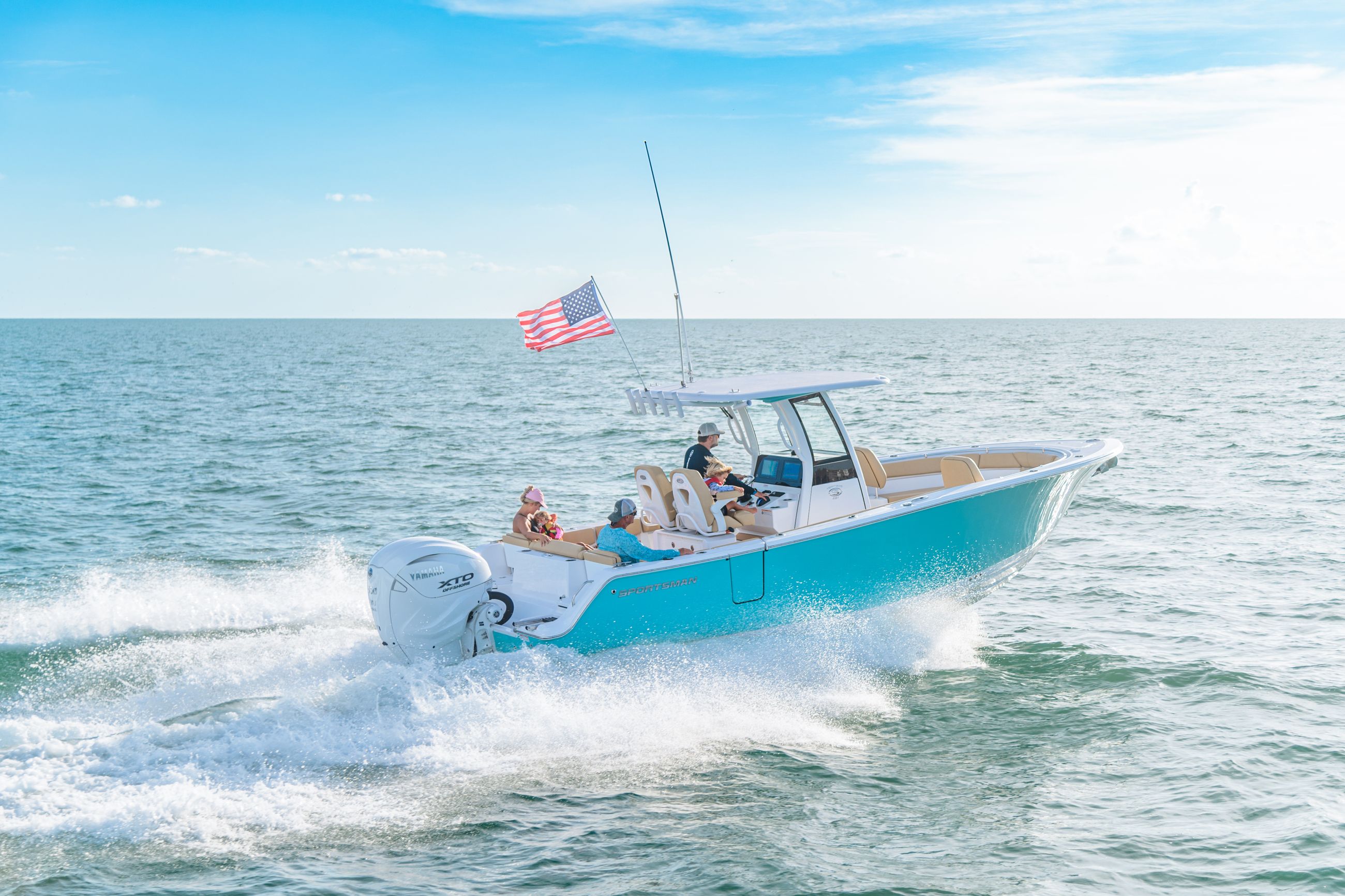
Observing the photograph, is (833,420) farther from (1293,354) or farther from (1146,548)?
(1293,354)

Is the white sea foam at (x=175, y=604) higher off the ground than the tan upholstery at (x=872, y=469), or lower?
lower

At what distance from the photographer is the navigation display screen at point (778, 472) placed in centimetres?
970

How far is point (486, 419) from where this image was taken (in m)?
34.5

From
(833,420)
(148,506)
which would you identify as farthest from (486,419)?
(833,420)

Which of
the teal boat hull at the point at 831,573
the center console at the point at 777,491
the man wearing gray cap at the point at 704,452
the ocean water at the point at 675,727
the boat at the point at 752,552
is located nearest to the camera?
the ocean water at the point at 675,727

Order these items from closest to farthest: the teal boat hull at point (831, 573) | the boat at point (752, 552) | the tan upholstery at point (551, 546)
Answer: the boat at point (752, 552), the teal boat hull at point (831, 573), the tan upholstery at point (551, 546)

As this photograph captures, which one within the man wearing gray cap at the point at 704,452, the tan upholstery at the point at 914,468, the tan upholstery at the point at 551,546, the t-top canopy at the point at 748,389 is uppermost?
the t-top canopy at the point at 748,389

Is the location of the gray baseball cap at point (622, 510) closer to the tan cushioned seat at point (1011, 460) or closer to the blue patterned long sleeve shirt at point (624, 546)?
the blue patterned long sleeve shirt at point (624, 546)

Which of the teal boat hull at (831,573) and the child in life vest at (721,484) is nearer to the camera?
the teal boat hull at (831,573)

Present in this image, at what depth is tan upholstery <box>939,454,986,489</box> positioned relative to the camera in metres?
10.7

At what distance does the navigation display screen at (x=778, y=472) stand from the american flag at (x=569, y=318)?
6.24ft

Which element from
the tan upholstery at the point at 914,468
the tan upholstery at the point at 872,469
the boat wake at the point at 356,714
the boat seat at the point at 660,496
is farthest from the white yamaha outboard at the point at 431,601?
the tan upholstery at the point at 914,468

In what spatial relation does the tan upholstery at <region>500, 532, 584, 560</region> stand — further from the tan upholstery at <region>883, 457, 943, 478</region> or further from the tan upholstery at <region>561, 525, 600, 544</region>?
the tan upholstery at <region>883, 457, 943, 478</region>

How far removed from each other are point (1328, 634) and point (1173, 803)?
491cm
